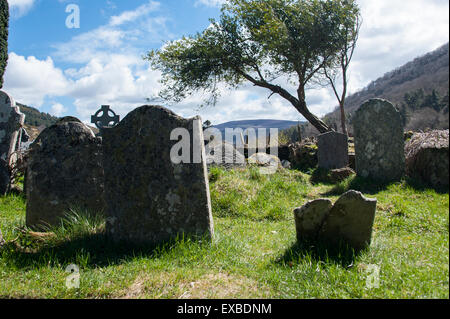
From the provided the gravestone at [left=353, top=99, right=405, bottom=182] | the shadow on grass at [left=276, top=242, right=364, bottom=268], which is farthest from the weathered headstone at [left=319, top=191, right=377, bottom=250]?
the gravestone at [left=353, top=99, right=405, bottom=182]

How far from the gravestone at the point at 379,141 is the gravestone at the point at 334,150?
7.47 feet

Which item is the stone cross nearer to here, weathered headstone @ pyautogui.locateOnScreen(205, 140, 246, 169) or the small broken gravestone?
weathered headstone @ pyautogui.locateOnScreen(205, 140, 246, 169)

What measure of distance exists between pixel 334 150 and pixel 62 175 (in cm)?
859

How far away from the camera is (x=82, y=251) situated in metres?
4.15

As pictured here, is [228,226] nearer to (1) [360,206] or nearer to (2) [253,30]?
(1) [360,206]

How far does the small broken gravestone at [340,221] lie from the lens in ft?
11.8

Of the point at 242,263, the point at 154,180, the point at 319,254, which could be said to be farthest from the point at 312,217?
the point at 154,180

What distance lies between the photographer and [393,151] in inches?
333

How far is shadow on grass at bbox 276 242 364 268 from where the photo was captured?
335cm

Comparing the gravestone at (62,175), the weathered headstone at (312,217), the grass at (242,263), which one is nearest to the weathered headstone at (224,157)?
the grass at (242,263)

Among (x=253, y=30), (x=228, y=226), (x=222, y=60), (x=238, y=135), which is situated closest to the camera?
(x=228, y=226)

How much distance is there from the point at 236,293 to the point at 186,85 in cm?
1974
